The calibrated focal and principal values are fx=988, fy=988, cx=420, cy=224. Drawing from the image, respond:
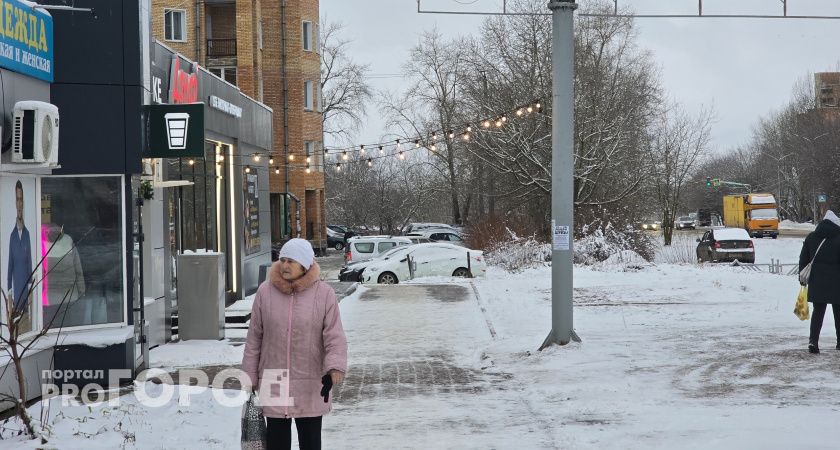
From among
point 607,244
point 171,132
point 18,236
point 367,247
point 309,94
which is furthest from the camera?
point 309,94

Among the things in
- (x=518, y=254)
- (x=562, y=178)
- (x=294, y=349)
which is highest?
(x=562, y=178)

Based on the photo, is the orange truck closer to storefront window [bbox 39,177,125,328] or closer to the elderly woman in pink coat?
storefront window [bbox 39,177,125,328]

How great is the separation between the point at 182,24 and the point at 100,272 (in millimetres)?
35045

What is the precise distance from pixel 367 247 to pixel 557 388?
27.8m

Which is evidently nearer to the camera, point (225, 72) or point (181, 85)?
point (181, 85)

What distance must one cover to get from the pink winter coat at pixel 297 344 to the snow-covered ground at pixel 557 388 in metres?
1.81

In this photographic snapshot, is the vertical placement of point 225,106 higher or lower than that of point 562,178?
higher

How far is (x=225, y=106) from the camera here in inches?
738

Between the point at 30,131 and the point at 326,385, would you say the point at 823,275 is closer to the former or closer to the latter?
the point at 326,385

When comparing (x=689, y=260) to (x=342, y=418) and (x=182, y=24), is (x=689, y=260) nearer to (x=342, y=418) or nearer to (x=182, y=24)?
(x=182, y=24)

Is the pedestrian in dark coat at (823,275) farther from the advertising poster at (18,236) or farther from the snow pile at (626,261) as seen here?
the snow pile at (626,261)

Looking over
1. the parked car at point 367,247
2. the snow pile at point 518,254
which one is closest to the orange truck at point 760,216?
the snow pile at point 518,254

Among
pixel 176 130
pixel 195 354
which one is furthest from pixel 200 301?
pixel 176 130

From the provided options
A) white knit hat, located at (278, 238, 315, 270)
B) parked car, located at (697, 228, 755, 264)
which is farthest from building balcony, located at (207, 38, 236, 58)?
white knit hat, located at (278, 238, 315, 270)
